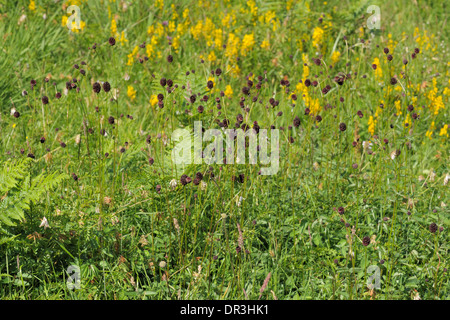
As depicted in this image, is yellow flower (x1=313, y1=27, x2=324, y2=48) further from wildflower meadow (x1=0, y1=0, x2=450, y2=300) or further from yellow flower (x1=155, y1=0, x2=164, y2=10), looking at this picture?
yellow flower (x1=155, y1=0, x2=164, y2=10)

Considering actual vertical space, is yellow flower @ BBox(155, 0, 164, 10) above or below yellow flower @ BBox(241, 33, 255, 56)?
above

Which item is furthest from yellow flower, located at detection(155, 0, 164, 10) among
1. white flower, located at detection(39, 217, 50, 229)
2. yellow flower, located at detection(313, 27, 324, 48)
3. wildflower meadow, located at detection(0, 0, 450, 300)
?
white flower, located at detection(39, 217, 50, 229)

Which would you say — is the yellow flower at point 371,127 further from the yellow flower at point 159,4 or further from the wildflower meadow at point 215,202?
the yellow flower at point 159,4

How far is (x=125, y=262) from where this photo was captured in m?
2.41

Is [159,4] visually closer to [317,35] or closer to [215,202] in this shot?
[317,35]

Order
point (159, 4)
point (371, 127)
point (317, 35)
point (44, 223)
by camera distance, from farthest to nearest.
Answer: point (159, 4) < point (317, 35) < point (371, 127) < point (44, 223)

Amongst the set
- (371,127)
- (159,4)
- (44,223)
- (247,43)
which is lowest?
(44,223)

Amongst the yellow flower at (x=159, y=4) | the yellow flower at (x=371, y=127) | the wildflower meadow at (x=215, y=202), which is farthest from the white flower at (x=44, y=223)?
the yellow flower at (x=159, y=4)

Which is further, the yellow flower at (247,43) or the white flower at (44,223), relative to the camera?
the yellow flower at (247,43)

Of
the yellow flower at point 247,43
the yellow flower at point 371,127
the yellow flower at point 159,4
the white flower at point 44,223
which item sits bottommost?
the white flower at point 44,223

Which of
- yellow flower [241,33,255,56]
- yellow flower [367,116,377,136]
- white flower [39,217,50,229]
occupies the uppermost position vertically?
yellow flower [241,33,255,56]

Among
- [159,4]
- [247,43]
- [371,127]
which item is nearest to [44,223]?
[371,127]

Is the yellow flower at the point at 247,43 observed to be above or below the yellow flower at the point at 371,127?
above
